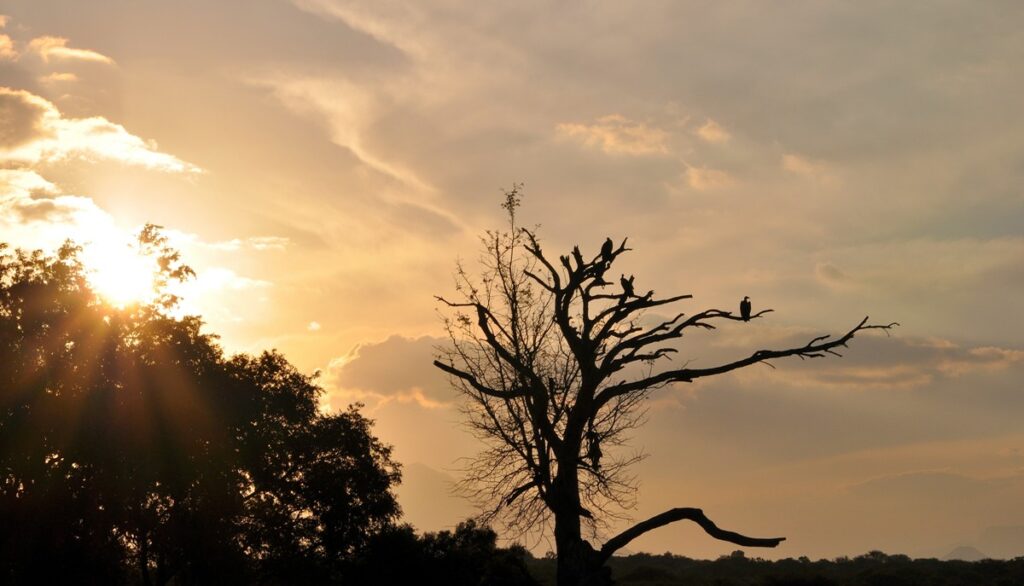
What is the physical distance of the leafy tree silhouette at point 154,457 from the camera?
1537 inches

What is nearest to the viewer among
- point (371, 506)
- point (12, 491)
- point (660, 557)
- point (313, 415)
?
point (12, 491)

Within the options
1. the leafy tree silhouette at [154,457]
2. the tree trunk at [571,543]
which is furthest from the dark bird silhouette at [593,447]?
the leafy tree silhouette at [154,457]

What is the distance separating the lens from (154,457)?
41.8 meters

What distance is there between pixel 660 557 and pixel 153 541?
4151 cm

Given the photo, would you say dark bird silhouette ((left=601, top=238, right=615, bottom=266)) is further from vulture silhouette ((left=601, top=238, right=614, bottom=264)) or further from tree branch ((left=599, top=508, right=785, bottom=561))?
tree branch ((left=599, top=508, right=785, bottom=561))

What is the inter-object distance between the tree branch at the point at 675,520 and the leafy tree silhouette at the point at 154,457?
65.0 feet

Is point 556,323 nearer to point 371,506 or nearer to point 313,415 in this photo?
point 371,506

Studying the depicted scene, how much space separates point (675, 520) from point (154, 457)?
28741 mm

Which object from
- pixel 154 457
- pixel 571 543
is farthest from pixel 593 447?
pixel 154 457

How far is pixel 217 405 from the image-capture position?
153ft

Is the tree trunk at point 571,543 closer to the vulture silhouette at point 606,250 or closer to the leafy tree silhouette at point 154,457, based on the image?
the vulture silhouette at point 606,250

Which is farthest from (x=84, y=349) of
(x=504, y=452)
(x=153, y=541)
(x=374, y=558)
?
(x=504, y=452)

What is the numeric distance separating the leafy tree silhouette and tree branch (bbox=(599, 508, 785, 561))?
19.8m

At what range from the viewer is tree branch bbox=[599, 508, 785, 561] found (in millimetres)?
21281
